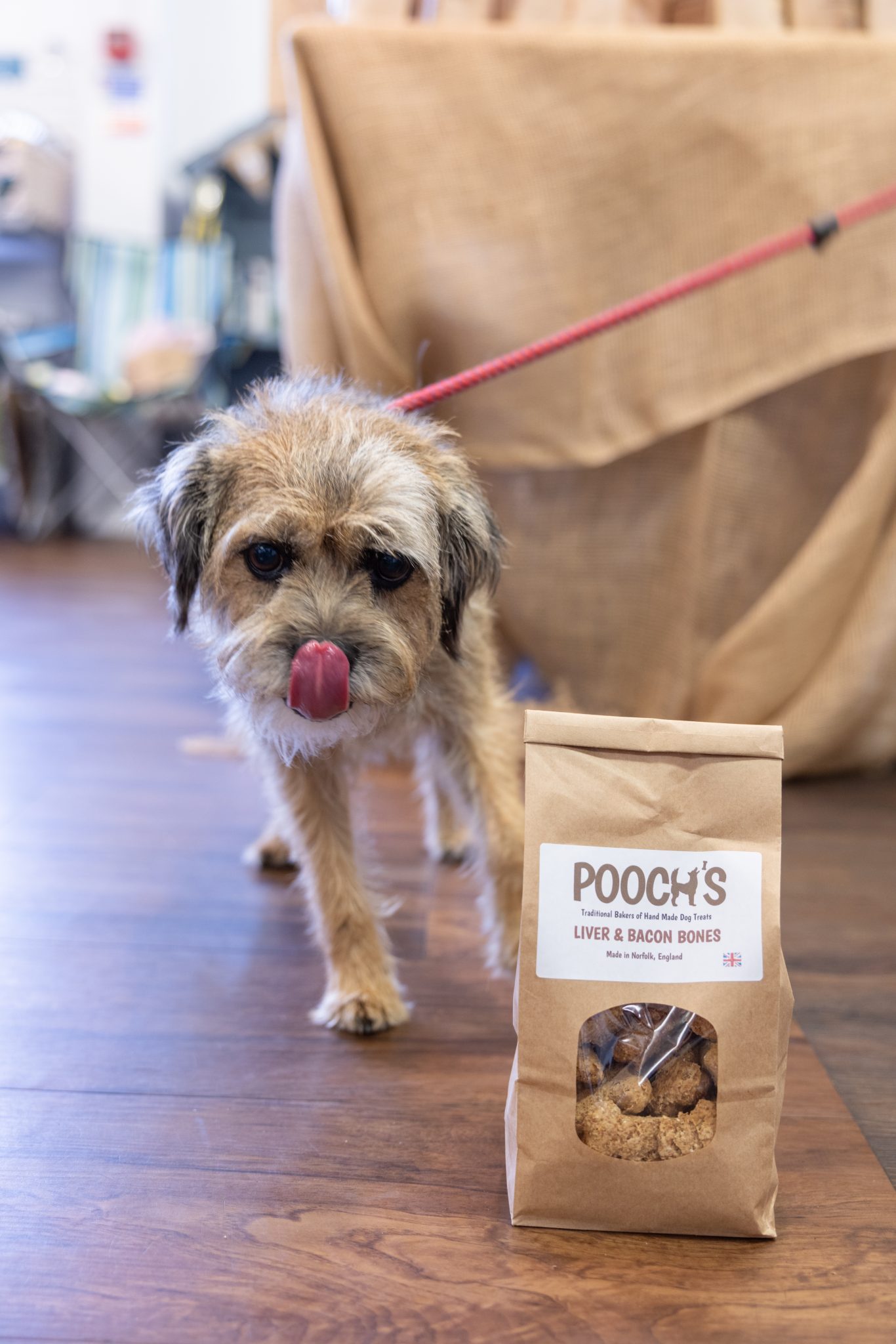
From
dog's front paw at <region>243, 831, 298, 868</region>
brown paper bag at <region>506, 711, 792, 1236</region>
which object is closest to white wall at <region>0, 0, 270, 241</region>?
dog's front paw at <region>243, 831, 298, 868</region>

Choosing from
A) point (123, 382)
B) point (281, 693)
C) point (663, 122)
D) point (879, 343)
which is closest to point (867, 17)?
point (663, 122)

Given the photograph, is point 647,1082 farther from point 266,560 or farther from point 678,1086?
point 266,560

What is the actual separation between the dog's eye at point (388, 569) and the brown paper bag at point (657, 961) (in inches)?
11.6

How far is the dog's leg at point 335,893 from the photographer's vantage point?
1.41 m

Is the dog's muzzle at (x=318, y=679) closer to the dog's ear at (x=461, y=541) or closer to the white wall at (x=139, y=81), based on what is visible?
the dog's ear at (x=461, y=541)

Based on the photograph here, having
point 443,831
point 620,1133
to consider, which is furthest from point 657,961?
point 443,831

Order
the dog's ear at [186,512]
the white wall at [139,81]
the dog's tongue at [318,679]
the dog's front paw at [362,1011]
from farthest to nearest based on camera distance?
the white wall at [139,81] < the dog's front paw at [362,1011] < the dog's ear at [186,512] < the dog's tongue at [318,679]

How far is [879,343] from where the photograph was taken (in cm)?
200

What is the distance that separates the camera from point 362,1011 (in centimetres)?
138

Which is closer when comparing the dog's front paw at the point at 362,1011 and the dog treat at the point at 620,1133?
the dog treat at the point at 620,1133

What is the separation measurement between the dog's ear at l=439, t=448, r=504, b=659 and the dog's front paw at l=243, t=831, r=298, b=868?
70cm

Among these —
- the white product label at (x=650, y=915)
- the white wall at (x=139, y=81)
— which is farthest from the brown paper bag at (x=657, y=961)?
the white wall at (x=139, y=81)

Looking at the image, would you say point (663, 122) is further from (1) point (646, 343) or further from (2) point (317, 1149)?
(2) point (317, 1149)

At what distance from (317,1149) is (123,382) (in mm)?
4860
